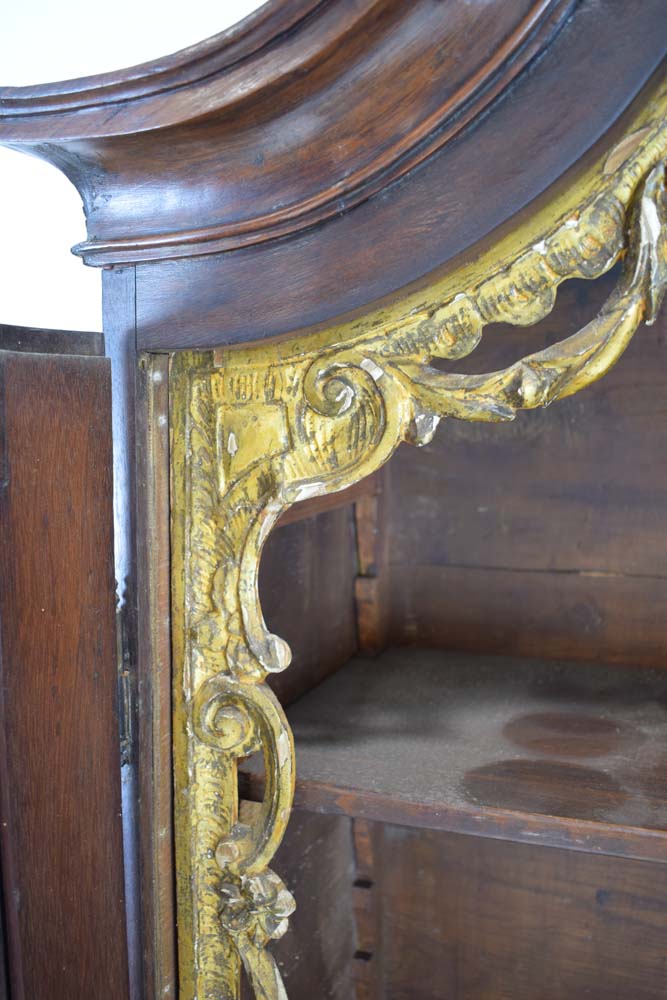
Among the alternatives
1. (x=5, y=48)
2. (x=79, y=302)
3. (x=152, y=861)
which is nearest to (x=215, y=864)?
(x=152, y=861)

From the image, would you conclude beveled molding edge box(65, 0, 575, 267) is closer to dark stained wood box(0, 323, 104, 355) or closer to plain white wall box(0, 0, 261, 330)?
dark stained wood box(0, 323, 104, 355)

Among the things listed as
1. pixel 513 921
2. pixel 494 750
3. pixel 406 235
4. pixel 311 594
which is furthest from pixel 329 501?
pixel 513 921

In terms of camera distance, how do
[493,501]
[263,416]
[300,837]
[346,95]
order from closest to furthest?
[346,95], [263,416], [300,837], [493,501]

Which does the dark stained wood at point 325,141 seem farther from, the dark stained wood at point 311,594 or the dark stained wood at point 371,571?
the dark stained wood at point 371,571

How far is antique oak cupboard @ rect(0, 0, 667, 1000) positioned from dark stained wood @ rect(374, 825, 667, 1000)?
293 millimetres

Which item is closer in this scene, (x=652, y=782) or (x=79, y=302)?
(x=652, y=782)

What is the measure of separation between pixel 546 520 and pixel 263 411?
51 centimetres

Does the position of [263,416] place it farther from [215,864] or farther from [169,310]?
[215,864]


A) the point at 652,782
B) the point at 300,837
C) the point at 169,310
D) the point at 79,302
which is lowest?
the point at 300,837

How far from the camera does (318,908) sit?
99 cm

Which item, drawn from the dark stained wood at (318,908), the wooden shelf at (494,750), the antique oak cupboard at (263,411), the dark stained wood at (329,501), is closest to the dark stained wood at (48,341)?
the antique oak cupboard at (263,411)

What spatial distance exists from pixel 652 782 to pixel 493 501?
1.41ft

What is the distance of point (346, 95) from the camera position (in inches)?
→ 19.0

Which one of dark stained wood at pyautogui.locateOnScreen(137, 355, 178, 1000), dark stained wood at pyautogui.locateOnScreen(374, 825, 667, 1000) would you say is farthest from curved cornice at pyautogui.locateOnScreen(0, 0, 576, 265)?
dark stained wood at pyautogui.locateOnScreen(374, 825, 667, 1000)
